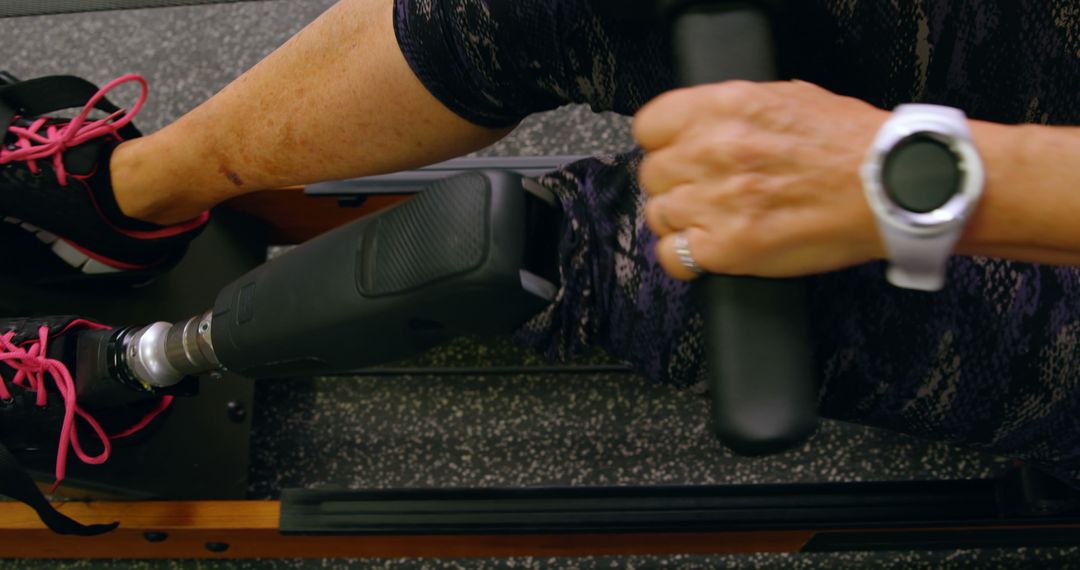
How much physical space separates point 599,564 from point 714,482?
158mm

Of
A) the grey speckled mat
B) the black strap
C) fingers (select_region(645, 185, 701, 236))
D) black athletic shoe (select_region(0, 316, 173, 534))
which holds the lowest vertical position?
the grey speckled mat

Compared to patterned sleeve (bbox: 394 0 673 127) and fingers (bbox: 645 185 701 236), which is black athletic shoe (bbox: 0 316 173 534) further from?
fingers (bbox: 645 185 701 236)

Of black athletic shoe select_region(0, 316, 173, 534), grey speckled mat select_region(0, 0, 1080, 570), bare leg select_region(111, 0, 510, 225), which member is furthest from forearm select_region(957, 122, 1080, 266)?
black athletic shoe select_region(0, 316, 173, 534)

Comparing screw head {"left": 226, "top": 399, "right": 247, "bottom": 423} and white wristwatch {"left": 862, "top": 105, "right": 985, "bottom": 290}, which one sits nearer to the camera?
white wristwatch {"left": 862, "top": 105, "right": 985, "bottom": 290}

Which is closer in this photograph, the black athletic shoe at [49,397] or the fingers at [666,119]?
Answer: the fingers at [666,119]

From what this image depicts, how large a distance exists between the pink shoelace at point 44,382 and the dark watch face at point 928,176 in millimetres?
641

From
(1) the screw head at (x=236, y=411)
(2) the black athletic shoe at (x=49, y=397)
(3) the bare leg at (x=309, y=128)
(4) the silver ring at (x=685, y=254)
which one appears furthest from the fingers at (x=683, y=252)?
(1) the screw head at (x=236, y=411)

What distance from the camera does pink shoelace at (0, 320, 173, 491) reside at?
0.66 meters

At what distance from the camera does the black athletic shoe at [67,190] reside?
0.69 meters

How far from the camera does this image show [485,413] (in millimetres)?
917

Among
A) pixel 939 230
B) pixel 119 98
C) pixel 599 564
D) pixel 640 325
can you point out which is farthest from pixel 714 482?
pixel 119 98

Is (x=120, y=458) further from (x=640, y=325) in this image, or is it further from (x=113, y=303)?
(x=640, y=325)

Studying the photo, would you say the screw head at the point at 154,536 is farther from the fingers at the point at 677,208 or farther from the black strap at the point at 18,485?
the fingers at the point at 677,208

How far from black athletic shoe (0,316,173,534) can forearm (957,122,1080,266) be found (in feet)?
2.13
